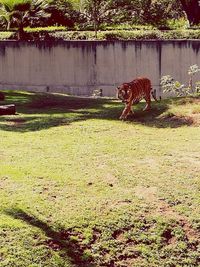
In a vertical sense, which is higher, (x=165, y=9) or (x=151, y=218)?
(x=165, y=9)

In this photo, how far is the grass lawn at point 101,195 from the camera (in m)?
5.83

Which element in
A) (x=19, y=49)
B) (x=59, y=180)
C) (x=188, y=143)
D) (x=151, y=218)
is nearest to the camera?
(x=151, y=218)

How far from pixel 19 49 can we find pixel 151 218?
46.5 feet

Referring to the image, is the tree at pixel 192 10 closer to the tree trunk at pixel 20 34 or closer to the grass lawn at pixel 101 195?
the tree trunk at pixel 20 34

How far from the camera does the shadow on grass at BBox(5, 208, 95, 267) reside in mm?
5711

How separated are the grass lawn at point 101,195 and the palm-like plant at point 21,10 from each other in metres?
10.9

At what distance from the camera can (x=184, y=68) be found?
59.8 ft

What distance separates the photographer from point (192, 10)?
23.4 metres

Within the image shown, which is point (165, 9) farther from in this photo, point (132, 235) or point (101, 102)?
point (132, 235)

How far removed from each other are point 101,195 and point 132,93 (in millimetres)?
4264

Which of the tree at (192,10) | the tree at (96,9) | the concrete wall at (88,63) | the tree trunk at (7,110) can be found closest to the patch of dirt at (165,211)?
the tree trunk at (7,110)

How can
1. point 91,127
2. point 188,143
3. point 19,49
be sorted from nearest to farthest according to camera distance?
point 188,143 < point 91,127 < point 19,49

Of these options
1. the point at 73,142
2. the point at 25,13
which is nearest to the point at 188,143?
the point at 73,142

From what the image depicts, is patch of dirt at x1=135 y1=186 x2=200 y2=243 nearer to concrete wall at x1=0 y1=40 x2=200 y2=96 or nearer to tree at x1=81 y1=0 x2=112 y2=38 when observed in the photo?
concrete wall at x1=0 y1=40 x2=200 y2=96
